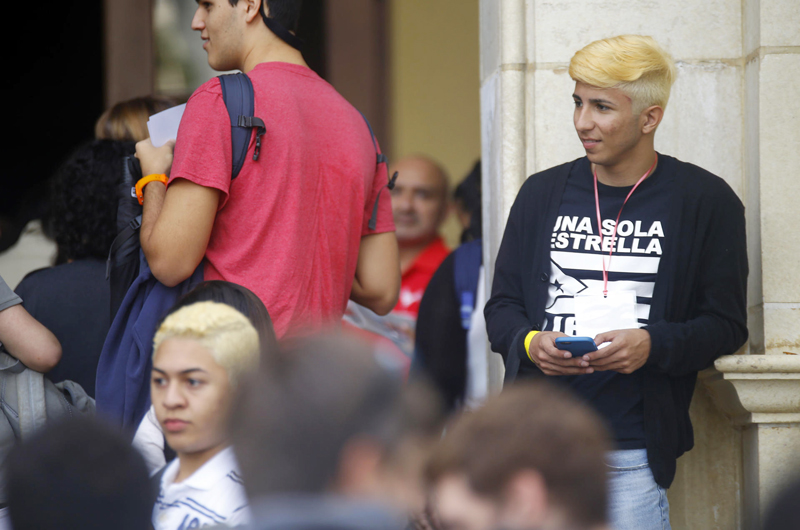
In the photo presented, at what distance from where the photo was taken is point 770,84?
338 centimetres

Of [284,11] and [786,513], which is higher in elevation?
[284,11]

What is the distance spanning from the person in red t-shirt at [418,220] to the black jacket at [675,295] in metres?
2.10

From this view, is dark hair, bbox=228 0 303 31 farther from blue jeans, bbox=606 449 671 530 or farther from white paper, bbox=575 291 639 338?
blue jeans, bbox=606 449 671 530

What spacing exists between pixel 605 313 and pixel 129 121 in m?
1.71

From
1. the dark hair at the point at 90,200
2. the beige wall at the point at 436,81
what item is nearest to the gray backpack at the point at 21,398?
the dark hair at the point at 90,200

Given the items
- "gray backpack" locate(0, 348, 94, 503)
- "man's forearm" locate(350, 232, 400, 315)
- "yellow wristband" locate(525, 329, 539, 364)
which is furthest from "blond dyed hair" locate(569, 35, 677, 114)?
"gray backpack" locate(0, 348, 94, 503)

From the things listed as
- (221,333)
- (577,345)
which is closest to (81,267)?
(221,333)

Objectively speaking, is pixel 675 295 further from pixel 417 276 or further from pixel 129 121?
pixel 417 276

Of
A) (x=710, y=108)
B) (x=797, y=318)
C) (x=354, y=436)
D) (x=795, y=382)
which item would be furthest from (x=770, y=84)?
(x=354, y=436)

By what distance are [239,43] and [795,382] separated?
1912 mm

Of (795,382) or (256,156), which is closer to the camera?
(256,156)

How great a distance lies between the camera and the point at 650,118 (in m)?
2.85

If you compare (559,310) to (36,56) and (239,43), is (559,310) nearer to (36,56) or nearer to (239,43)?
(239,43)

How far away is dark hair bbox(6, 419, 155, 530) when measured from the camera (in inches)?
61.3
